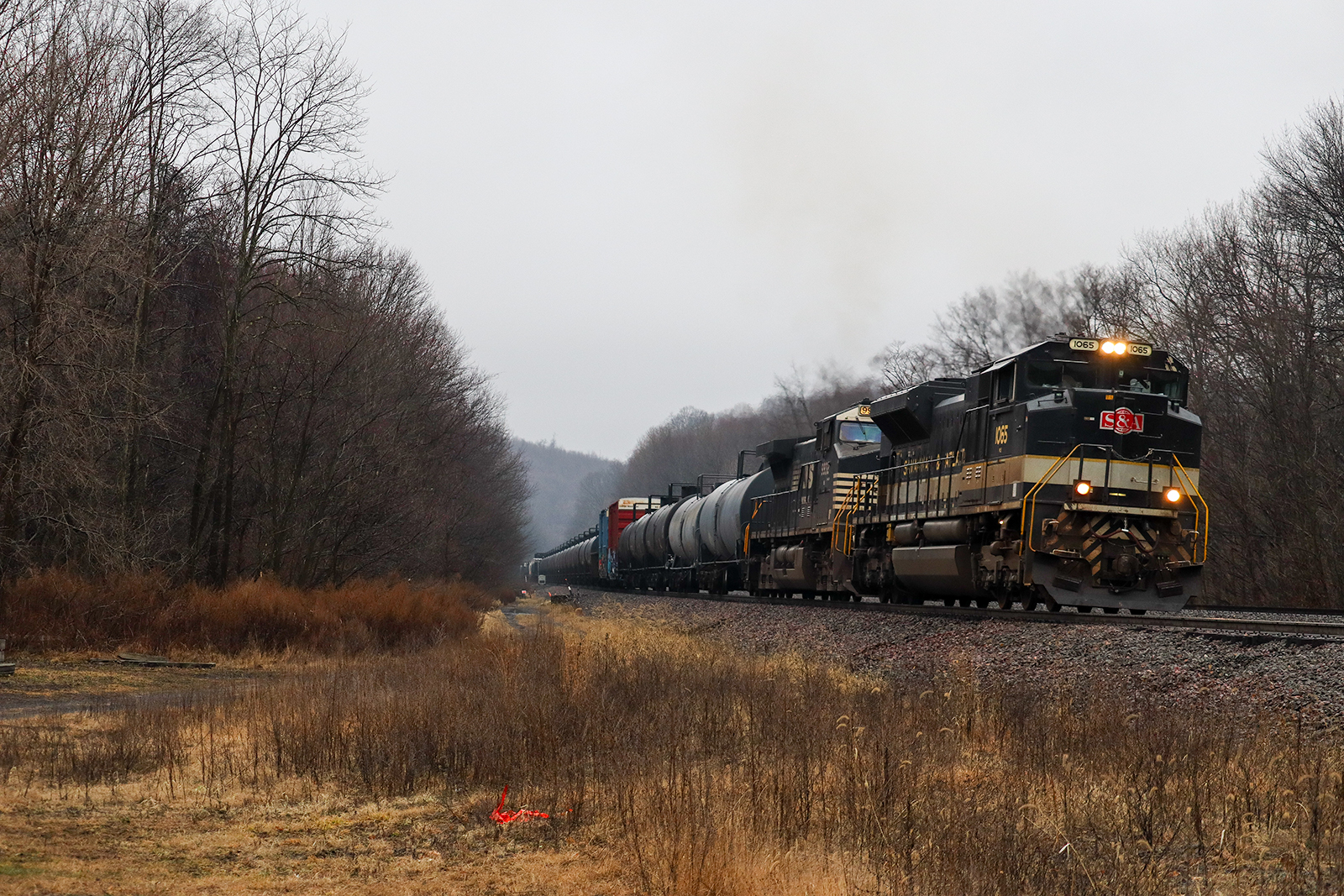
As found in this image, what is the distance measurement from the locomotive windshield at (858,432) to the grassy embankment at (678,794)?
40.2 ft

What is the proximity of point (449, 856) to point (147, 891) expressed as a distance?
62.1 inches

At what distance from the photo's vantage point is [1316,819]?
5.87 meters

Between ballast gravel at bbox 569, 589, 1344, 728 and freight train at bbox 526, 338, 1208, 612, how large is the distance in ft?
3.90

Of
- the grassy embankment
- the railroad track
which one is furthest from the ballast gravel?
the grassy embankment

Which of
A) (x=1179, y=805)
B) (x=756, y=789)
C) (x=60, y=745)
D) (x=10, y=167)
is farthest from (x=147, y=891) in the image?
(x=10, y=167)

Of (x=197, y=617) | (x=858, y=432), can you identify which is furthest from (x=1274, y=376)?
(x=197, y=617)

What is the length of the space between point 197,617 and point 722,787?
14.6m

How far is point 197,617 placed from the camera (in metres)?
19.5

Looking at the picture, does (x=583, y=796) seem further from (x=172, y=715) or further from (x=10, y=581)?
(x=10, y=581)

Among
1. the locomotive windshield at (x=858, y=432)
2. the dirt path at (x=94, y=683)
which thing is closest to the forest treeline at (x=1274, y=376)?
the locomotive windshield at (x=858, y=432)

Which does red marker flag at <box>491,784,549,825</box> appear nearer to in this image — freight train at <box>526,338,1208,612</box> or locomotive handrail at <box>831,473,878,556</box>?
freight train at <box>526,338,1208,612</box>

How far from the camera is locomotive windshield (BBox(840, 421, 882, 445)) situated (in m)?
23.4

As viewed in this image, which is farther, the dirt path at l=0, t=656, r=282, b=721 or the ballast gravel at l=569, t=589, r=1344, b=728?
the dirt path at l=0, t=656, r=282, b=721

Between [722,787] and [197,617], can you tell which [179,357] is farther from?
[722,787]
